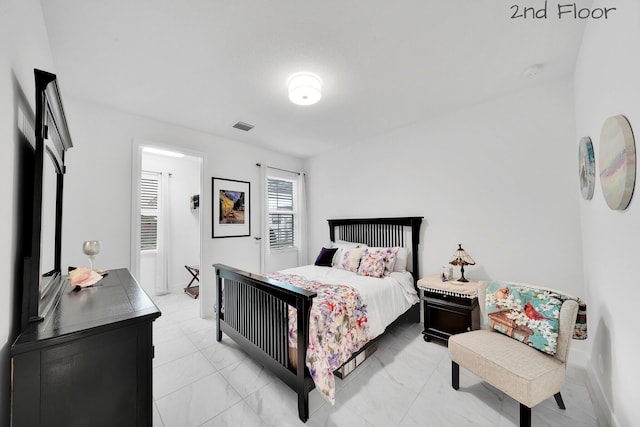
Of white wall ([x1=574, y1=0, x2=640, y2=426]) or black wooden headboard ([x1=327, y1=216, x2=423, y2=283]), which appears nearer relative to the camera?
white wall ([x1=574, y1=0, x2=640, y2=426])

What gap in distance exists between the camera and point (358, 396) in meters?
1.87

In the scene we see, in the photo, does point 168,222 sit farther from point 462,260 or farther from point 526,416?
point 526,416

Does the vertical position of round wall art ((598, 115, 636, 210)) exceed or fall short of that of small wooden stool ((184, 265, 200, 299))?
it exceeds it

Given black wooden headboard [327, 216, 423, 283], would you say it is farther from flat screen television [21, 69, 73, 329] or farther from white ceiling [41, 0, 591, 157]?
flat screen television [21, 69, 73, 329]

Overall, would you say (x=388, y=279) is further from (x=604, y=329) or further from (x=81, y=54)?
(x=81, y=54)

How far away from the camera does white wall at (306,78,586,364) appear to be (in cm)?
229

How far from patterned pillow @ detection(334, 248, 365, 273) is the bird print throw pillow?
1500mm

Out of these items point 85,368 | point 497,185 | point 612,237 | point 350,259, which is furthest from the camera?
point 350,259

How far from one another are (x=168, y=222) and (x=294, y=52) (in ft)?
12.8

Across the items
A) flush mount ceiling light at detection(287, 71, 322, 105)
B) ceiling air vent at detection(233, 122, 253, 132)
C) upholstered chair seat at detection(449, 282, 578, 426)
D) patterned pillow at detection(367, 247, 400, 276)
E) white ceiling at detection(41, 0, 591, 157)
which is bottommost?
upholstered chair seat at detection(449, 282, 578, 426)

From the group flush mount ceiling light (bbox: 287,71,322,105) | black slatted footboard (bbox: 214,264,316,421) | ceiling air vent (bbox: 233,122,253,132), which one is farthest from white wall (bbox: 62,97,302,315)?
flush mount ceiling light (bbox: 287,71,322,105)

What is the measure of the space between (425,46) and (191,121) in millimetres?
2735

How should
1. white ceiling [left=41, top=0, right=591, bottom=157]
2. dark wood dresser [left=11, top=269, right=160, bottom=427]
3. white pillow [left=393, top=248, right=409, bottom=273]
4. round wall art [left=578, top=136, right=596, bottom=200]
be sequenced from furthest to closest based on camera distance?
white pillow [left=393, top=248, right=409, bottom=273]
round wall art [left=578, top=136, right=596, bottom=200]
white ceiling [left=41, top=0, right=591, bottom=157]
dark wood dresser [left=11, top=269, right=160, bottom=427]

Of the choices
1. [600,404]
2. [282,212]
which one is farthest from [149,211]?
[600,404]
